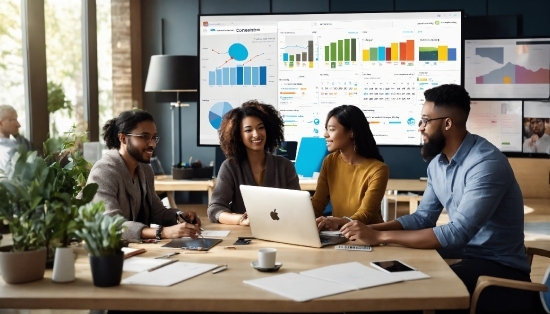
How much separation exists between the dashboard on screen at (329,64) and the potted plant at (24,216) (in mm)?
3938

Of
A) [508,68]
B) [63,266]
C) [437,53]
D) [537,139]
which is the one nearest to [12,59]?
[63,266]

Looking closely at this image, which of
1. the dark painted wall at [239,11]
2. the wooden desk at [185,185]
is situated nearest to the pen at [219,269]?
the wooden desk at [185,185]

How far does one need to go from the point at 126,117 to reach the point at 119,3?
3.32 m

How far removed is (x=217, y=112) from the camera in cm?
595

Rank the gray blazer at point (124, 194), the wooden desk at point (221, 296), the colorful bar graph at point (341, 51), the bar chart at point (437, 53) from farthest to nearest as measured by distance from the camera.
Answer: the colorful bar graph at point (341, 51) < the bar chart at point (437, 53) < the gray blazer at point (124, 194) < the wooden desk at point (221, 296)

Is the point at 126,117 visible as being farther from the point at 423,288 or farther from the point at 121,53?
the point at 121,53

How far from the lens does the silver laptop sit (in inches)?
96.1

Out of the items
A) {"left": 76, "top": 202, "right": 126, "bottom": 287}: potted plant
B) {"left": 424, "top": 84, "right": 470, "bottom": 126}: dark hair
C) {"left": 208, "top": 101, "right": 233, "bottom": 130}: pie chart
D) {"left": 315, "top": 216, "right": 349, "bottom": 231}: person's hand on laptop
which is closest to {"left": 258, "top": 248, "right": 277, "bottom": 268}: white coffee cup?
{"left": 76, "top": 202, "right": 126, "bottom": 287}: potted plant

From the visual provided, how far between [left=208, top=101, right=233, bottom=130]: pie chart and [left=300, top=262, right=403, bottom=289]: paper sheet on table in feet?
12.8

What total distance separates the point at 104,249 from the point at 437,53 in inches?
171

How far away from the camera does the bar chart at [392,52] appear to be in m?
5.71

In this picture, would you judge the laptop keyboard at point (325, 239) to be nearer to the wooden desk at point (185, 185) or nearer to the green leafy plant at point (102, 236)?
the green leafy plant at point (102, 236)

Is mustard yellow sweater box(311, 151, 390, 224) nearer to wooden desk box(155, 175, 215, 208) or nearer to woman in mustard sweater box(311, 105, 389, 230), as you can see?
woman in mustard sweater box(311, 105, 389, 230)

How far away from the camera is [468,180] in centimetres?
265
